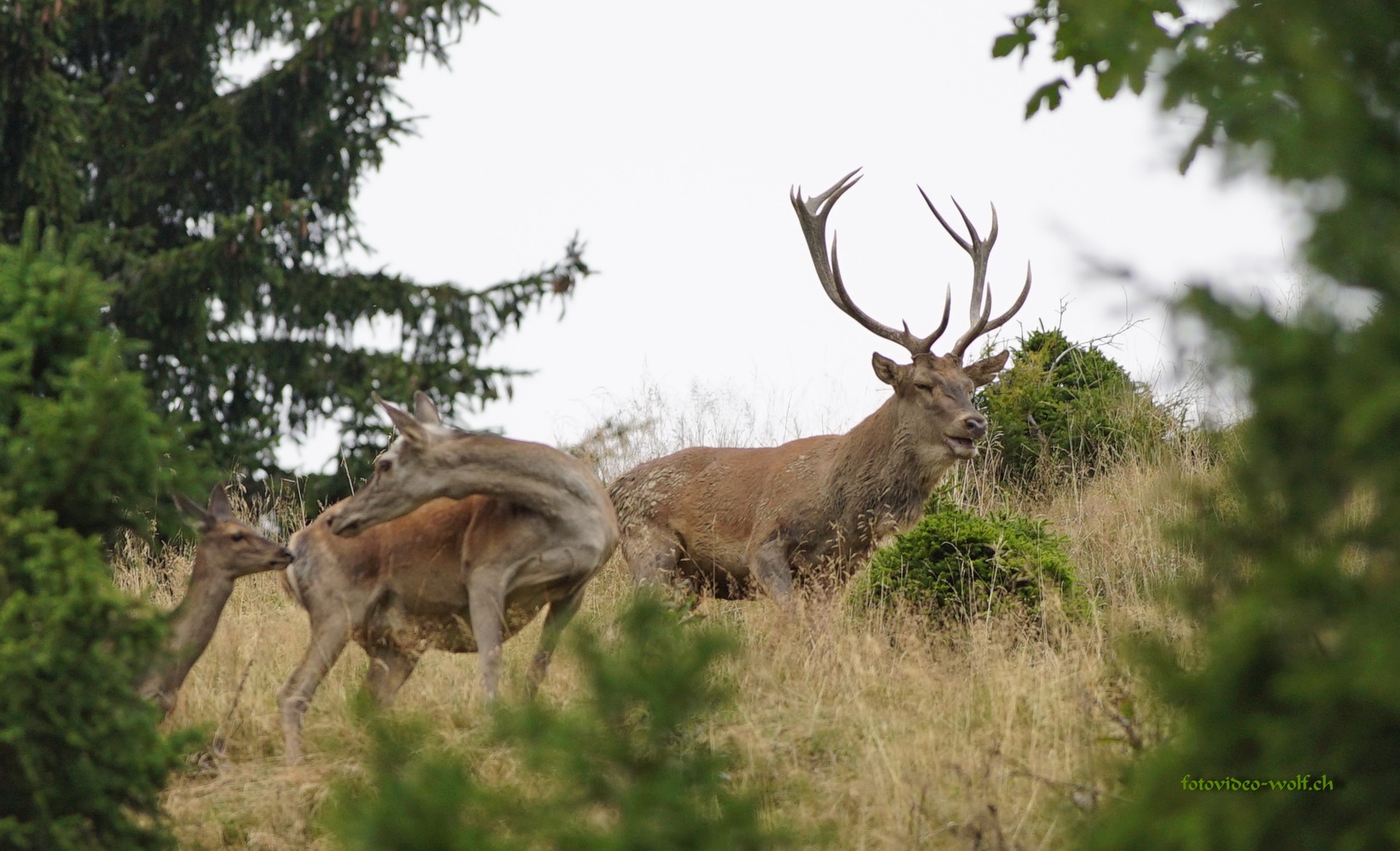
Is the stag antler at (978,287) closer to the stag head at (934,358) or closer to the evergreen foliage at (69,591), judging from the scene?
the stag head at (934,358)

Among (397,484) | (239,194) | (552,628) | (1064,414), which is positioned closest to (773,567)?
(552,628)

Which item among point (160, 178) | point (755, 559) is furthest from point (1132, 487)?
point (160, 178)

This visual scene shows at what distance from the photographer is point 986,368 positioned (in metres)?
9.37

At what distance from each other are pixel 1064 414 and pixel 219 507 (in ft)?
25.7

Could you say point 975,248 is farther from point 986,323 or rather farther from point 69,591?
point 69,591

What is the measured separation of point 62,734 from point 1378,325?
3.43 meters

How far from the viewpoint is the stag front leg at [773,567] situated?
876 centimetres

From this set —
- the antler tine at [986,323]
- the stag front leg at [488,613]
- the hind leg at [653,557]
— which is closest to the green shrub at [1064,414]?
the antler tine at [986,323]

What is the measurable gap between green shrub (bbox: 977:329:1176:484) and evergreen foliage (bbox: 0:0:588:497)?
16.5ft

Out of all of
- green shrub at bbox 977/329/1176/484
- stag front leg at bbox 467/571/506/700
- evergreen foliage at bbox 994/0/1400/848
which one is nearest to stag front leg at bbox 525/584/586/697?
stag front leg at bbox 467/571/506/700

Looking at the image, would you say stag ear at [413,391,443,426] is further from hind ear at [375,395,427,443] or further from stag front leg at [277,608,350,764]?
stag front leg at [277,608,350,764]

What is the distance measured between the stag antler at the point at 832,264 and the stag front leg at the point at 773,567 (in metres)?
1.46

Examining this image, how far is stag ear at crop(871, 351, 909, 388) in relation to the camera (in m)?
9.06

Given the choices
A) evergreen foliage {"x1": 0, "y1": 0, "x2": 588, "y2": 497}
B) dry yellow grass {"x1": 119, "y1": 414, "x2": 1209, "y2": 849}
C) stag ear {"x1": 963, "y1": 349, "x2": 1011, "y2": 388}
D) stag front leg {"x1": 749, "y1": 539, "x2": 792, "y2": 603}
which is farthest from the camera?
evergreen foliage {"x1": 0, "y1": 0, "x2": 588, "y2": 497}
